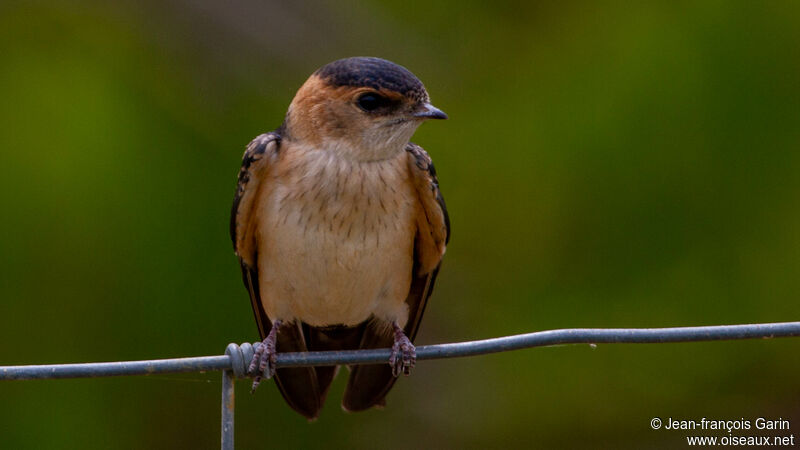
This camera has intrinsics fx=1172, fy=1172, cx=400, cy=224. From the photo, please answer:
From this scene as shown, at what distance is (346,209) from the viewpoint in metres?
3.43

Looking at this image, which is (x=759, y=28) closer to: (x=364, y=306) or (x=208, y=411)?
(x=364, y=306)

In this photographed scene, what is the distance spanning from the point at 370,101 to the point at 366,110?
Result: 30 mm

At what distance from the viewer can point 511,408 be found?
13.7 feet

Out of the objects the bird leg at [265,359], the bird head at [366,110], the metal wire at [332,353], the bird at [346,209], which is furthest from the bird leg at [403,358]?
the metal wire at [332,353]

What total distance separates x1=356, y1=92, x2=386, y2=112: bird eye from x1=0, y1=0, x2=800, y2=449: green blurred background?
84 cm

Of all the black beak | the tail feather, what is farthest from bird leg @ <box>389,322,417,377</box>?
the black beak

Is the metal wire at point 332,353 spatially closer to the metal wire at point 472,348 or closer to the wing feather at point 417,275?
the metal wire at point 472,348

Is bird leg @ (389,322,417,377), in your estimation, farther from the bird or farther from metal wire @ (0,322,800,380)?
metal wire @ (0,322,800,380)

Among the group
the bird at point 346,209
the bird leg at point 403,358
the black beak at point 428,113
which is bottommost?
the bird leg at point 403,358

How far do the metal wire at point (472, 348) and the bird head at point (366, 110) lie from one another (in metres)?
1.04

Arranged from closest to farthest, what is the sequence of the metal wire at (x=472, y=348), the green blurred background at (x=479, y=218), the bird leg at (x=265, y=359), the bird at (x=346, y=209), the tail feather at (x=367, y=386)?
the metal wire at (x=472, y=348) < the bird leg at (x=265, y=359) < the bird at (x=346, y=209) < the tail feather at (x=367, y=386) < the green blurred background at (x=479, y=218)

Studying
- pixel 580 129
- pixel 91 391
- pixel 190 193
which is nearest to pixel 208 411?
pixel 91 391

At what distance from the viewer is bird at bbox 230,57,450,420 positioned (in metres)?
3.44

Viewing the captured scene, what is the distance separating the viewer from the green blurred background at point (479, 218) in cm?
397
